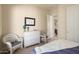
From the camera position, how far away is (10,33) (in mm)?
1853

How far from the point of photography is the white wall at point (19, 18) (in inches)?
73.1

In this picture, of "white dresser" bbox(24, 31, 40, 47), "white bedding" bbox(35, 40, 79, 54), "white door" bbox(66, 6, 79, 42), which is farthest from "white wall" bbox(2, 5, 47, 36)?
"white door" bbox(66, 6, 79, 42)

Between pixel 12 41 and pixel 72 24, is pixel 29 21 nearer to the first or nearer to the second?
pixel 12 41

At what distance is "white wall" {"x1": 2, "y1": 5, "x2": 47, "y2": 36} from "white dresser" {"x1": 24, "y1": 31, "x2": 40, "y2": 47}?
15 centimetres

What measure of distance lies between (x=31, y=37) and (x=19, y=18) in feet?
1.46

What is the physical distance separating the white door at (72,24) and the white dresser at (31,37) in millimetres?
580

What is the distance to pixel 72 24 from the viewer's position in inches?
77.4

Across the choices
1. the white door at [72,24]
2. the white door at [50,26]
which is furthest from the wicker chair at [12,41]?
the white door at [72,24]

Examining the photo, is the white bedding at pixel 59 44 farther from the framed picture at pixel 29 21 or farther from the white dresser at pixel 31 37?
the framed picture at pixel 29 21

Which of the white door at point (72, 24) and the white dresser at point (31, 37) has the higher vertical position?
the white door at point (72, 24)

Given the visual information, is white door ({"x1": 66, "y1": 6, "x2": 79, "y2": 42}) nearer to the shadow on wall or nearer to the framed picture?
the framed picture
